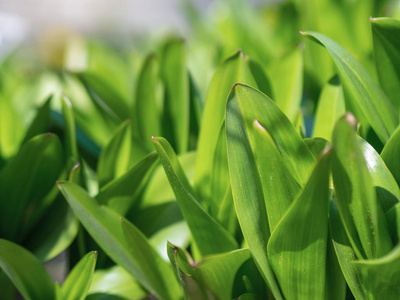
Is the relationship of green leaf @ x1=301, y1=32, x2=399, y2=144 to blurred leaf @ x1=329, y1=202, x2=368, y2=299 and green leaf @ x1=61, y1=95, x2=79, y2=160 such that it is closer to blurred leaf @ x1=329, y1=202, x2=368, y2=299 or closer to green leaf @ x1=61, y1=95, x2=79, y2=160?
blurred leaf @ x1=329, y1=202, x2=368, y2=299

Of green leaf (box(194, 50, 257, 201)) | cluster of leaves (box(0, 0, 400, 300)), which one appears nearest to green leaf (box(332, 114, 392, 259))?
cluster of leaves (box(0, 0, 400, 300))

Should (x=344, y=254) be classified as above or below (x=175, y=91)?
below

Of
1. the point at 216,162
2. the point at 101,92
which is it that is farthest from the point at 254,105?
the point at 101,92

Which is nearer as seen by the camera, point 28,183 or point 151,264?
point 151,264

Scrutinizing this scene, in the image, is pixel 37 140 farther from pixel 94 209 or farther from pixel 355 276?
pixel 355 276

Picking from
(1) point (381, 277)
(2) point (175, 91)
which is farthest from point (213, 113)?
(1) point (381, 277)

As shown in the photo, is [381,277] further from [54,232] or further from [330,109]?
[54,232]

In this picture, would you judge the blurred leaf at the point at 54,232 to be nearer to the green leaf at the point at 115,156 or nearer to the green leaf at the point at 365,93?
the green leaf at the point at 115,156

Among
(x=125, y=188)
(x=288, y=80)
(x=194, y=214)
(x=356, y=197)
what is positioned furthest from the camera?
(x=288, y=80)
